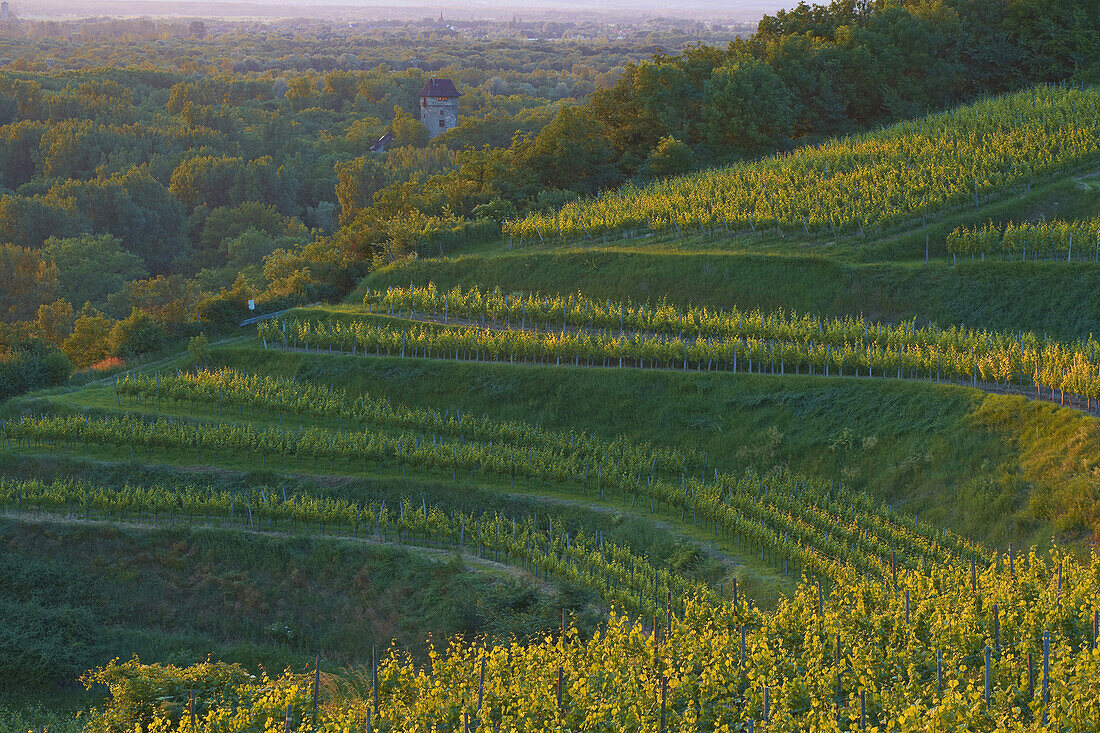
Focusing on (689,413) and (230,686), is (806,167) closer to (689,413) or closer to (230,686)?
(689,413)

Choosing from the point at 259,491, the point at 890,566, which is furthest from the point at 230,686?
the point at 890,566

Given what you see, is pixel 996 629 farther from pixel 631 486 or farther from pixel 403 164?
pixel 403 164

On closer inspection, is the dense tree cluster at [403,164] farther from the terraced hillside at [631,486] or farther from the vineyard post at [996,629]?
the vineyard post at [996,629]

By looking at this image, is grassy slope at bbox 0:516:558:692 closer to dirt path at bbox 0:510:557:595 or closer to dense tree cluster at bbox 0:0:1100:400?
dirt path at bbox 0:510:557:595

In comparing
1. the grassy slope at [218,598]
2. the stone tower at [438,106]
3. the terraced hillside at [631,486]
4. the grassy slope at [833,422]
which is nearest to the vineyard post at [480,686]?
the terraced hillside at [631,486]

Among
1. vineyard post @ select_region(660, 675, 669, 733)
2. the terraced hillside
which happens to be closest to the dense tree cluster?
the terraced hillside
